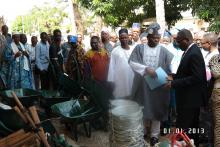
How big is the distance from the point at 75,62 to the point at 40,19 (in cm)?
7606

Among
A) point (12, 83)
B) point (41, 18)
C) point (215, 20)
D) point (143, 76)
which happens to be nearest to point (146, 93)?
point (143, 76)

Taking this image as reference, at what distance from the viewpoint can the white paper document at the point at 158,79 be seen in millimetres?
5148

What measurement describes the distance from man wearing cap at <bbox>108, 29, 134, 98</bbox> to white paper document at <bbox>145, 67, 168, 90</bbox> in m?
0.76

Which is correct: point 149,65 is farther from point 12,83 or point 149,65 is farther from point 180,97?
point 12,83

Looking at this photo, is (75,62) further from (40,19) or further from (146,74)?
(40,19)

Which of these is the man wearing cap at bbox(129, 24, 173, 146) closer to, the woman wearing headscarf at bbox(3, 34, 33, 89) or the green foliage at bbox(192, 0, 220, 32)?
the woman wearing headscarf at bbox(3, 34, 33, 89)

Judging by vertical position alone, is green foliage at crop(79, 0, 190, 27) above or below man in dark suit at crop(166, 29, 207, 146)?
above

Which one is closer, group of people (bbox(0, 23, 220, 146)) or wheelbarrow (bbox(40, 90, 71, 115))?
group of people (bbox(0, 23, 220, 146))

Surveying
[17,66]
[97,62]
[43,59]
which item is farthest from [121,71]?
[43,59]

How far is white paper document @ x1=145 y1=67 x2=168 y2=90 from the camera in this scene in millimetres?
5148

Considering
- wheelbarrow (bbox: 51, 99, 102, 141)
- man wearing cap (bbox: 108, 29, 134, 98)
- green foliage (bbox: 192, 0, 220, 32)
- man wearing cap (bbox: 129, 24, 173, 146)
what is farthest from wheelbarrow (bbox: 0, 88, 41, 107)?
green foliage (bbox: 192, 0, 220, 32)

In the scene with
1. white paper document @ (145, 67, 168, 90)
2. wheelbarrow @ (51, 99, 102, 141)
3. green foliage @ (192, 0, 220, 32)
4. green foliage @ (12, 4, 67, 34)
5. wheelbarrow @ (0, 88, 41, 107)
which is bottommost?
wheelbarrow @ (51, 99, 102, 141)

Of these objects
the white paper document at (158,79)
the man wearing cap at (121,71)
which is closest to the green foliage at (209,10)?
the man wearing cap at (121,71)

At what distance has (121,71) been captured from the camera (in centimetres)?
622
